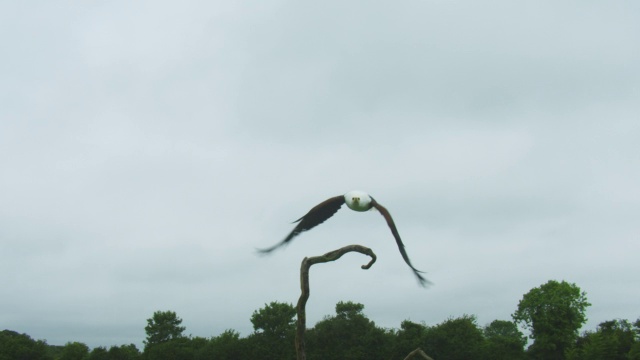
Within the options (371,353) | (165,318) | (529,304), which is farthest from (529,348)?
(165,318)

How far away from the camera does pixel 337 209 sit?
998 centimetres

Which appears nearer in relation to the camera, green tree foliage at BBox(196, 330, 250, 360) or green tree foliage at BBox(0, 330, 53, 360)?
green tree foliage at BBox(196, 330, 250, 360)

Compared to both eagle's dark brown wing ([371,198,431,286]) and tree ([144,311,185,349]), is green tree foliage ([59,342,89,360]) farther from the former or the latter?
eagle's dark brown wing ([371,198,431,286])

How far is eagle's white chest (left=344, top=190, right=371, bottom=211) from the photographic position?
9.17 m

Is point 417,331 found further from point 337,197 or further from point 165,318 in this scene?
point 337,197

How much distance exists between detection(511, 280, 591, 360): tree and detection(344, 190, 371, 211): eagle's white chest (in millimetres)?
56975

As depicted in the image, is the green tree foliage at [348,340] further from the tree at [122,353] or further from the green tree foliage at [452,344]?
the tree at [122,353]

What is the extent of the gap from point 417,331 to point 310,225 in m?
50.4

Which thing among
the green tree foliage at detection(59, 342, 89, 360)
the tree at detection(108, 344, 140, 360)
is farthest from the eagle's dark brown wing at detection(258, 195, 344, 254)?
the green tree foliage at detection(59, 342, 89, 360)

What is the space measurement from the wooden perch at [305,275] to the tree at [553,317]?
185 feet

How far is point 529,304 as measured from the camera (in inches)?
2586

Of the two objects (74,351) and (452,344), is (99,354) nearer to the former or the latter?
(74,351)

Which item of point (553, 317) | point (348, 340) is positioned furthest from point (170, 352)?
point (553, 317)

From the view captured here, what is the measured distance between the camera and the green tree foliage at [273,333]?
56122 millimetres
